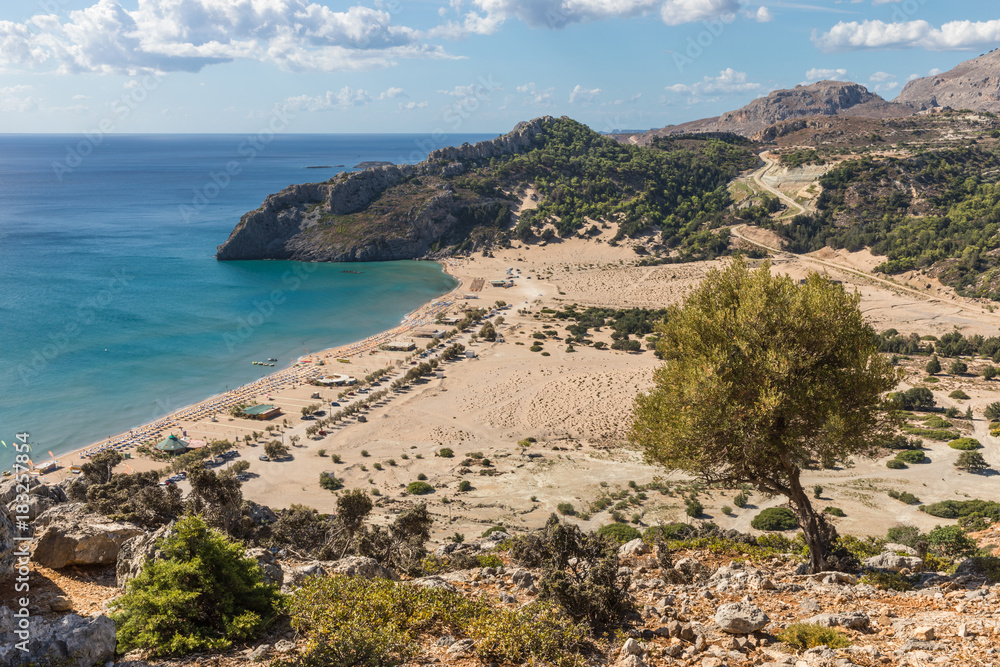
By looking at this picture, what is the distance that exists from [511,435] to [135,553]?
1016 inches

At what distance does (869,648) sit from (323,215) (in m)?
102

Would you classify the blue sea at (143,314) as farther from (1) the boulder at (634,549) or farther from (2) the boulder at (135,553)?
(1) the boulder at (634,549)

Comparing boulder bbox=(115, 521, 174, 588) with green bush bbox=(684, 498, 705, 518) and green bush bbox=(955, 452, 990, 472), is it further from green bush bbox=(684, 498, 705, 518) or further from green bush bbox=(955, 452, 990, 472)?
green bush bbox=(955, 452, 990, 472)

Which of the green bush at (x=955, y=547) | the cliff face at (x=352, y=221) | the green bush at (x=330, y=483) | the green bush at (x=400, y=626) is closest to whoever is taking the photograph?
the green bush at (x=400, y=626)

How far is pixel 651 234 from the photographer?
92125 mm

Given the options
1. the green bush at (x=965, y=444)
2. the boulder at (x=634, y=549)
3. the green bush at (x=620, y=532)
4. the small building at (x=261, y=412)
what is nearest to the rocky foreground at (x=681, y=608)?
the boulder at (x=634, y=549)

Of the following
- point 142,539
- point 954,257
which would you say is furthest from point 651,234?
point 142,539

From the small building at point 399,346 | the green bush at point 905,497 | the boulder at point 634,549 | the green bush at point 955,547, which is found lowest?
the green bush at point 905,497

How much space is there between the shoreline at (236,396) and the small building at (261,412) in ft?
8.17

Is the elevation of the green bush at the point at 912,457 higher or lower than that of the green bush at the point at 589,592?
lower

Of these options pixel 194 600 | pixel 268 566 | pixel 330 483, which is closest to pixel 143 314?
pixel 330 483

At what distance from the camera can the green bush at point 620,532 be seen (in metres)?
20.4

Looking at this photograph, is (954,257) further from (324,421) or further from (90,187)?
(90,187)

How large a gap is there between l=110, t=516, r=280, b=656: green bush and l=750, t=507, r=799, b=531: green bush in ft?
65.9
